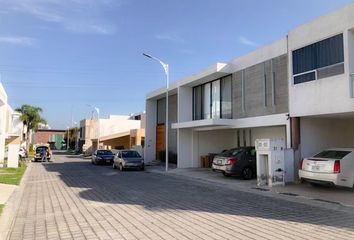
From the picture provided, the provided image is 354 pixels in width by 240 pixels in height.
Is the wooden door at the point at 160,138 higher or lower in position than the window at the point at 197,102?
lower

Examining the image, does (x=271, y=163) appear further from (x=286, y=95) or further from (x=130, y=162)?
(x=130, y=162)

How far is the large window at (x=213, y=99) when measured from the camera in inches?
893

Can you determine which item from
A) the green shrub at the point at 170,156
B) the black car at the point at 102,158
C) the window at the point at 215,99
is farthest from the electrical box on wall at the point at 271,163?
the black car at the point at 102,158

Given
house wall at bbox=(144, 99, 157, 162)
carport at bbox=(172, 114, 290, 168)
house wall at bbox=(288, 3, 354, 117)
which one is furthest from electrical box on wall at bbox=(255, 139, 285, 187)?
house wall at bbox=(144, 99, 157, 162)

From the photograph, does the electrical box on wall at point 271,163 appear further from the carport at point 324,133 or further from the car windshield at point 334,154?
the car windshield at point 334,154

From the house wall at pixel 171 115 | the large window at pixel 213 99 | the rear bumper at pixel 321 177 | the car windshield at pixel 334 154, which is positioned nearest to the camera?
the rear bumper at pixel 321 177

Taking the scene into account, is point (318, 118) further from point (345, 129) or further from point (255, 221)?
point (255, 221)

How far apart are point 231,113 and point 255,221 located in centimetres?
1365

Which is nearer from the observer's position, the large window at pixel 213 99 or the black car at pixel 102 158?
the large window at pixel 213 99

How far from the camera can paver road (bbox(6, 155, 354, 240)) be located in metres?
7.42


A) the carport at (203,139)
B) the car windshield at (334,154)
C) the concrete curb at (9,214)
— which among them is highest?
the carport at (203,139)

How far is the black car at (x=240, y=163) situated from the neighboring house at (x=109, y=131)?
32678 mm

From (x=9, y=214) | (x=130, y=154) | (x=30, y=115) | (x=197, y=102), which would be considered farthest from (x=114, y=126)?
(x=9, y=214)

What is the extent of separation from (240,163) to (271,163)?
294 cm
